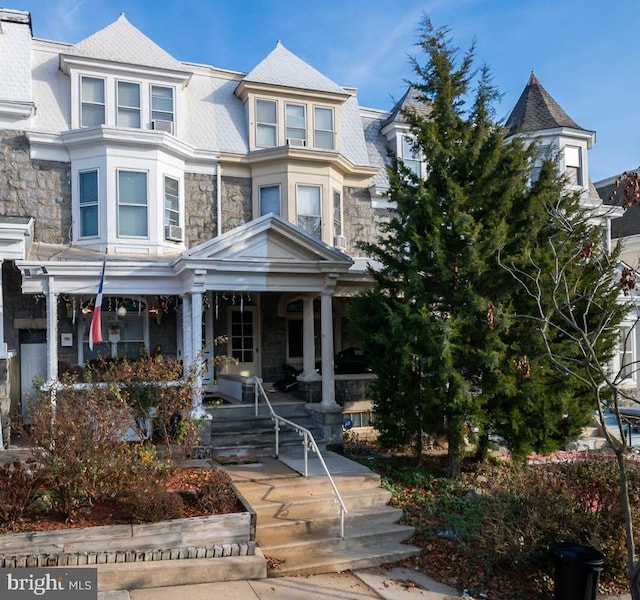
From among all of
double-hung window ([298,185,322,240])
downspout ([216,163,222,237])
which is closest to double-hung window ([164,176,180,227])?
A: downspout ([216,163,222,237])

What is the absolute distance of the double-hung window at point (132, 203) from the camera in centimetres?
1304

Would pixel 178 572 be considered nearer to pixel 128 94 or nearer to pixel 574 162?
pixel 128 94

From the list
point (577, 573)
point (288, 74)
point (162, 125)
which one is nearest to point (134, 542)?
point (577, 573)

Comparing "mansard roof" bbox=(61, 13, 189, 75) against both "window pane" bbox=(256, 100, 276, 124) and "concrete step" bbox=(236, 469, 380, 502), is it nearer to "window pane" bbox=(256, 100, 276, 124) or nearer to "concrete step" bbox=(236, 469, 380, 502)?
"window pane" bbox=(256, 100, 276, 124)

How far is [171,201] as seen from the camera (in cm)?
1382

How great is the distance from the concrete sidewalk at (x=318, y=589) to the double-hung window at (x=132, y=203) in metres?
8.77

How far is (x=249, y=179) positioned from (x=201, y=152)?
4.54ft

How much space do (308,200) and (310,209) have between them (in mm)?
235

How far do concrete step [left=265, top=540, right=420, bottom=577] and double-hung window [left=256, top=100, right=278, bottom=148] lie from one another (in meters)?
10.6

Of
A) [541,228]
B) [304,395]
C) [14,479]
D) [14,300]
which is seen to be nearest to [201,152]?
[14,300]

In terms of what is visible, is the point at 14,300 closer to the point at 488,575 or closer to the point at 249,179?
the point at 249,179

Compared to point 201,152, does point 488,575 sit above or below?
below

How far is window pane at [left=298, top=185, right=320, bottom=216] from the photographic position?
14.6m

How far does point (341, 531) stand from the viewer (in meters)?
7.51
